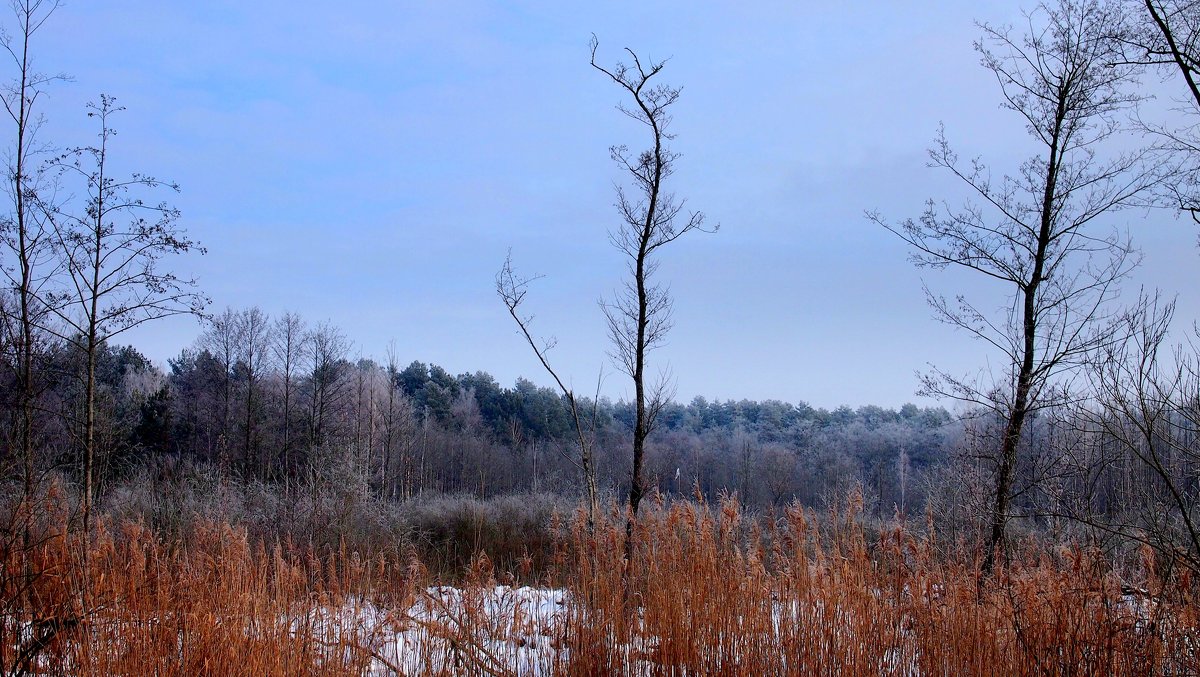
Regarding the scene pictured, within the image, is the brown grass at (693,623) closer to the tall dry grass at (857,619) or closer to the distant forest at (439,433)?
the tall dry grass at (857,619)

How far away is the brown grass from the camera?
4465 mm

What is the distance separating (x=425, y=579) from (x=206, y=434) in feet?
115

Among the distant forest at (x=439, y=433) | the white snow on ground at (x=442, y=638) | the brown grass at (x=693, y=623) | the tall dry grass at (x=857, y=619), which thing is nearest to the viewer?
the tall dry grass at (x=857, y=619)

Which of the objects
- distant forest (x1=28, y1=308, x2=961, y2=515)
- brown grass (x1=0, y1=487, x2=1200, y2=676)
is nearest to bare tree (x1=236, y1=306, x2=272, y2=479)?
distant forest (x1=28, y1=308, x2=961, y2=515)

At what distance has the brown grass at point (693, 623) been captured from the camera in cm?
446

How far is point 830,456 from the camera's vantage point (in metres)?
48.3

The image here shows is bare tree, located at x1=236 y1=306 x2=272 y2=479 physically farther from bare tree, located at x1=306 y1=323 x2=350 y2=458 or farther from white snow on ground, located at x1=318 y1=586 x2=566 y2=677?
white snow on ground, located at x1=318 y1=586 x2=566 y2=677

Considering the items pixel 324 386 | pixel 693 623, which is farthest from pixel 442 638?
pixel 324 386

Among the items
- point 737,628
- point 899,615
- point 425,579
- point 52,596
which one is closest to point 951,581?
point 899,615

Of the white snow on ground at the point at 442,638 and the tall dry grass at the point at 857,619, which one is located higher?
the tall dry grass at the point at 857,619

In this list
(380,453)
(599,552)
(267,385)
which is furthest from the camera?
(267,385)

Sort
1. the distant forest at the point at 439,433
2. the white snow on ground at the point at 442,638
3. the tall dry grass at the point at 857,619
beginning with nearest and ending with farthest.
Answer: the tall dry grass at the point at 857,619
the white snow on ground at the point at 442,638
the distant forest at the point at 439,433

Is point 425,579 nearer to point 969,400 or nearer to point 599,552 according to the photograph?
point 599,552

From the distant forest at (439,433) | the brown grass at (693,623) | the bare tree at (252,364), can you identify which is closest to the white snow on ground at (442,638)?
the brown grass at (693,623)
